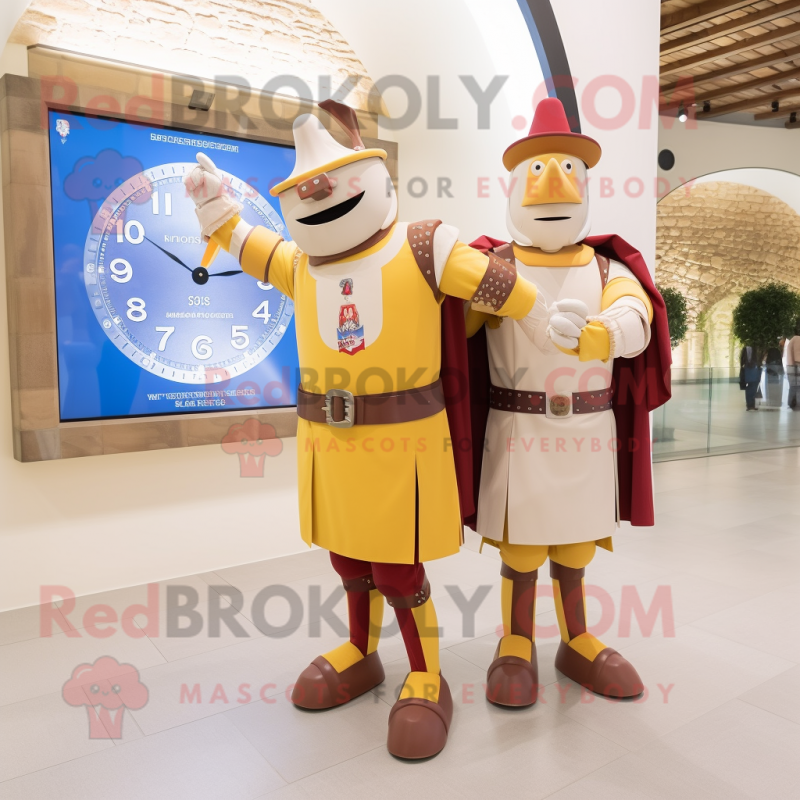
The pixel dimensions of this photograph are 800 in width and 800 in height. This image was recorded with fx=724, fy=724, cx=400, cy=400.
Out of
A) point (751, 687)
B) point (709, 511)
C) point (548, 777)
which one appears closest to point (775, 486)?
point (709, 511)

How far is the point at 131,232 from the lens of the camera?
2.70m

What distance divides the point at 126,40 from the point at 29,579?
2.02 m

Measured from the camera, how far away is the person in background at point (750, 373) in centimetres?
629

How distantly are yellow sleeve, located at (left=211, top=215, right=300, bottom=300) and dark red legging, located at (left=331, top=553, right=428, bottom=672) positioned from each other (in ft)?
2.37

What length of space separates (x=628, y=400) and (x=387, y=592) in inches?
33.9

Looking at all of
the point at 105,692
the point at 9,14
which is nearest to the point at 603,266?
the point at 105,692

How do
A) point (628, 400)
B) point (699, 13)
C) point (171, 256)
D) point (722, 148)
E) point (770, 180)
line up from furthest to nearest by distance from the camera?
point (770, 180) → point (722, 148) → point (699, 13) → point (171, 256) → point (628, 400)

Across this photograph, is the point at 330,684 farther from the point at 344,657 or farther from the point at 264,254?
the point at 264,254

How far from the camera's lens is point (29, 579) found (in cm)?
264

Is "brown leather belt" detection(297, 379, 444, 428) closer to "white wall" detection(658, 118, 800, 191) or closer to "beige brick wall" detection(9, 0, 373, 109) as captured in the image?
"beige brick wall" detection(9, 0, 373, 109)

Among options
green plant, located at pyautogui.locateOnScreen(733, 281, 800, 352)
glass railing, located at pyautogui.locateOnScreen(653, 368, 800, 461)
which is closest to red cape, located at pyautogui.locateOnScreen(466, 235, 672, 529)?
glass railing, located at pyautogui.locateOnScreen(653, 368, 800, 461)

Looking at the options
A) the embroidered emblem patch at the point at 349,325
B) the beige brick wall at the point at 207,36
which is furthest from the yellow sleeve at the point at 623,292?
the beige brick wall at the point at 207,36

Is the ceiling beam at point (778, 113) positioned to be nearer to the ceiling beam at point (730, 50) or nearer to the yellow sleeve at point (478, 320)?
the ceiling beam at point (730, 50)

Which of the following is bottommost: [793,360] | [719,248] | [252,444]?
[252,444]
